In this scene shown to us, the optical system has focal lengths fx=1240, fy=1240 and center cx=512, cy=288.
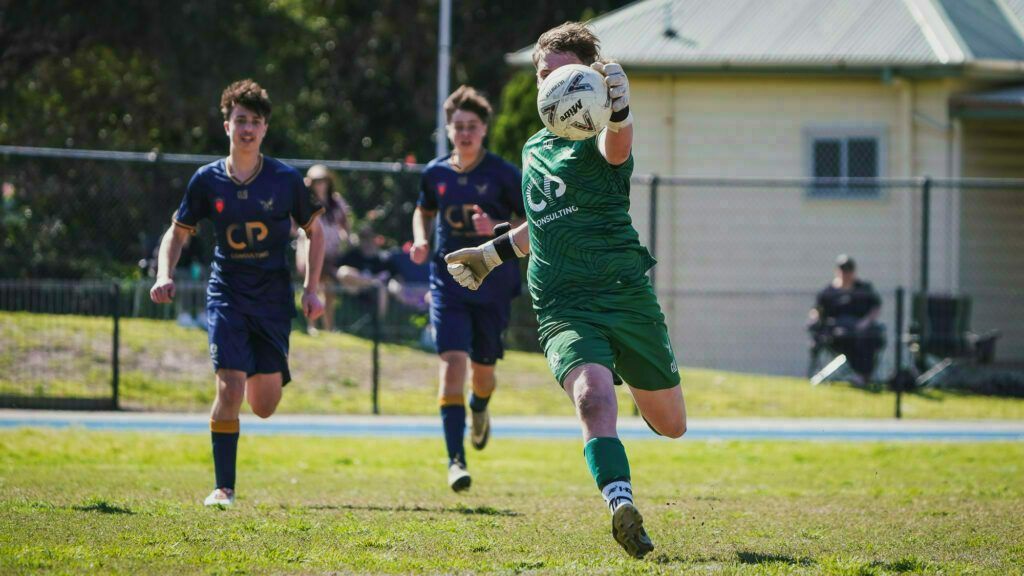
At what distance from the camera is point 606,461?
16.5 ft

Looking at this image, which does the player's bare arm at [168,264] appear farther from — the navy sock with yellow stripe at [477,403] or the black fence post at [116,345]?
the black fence post at [116,345]

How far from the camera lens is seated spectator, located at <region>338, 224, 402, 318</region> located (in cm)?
1482

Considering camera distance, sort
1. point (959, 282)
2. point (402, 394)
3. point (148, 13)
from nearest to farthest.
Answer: point (402, 394) → point (959, 282) → point (148, 13)

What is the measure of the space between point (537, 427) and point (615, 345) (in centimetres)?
733

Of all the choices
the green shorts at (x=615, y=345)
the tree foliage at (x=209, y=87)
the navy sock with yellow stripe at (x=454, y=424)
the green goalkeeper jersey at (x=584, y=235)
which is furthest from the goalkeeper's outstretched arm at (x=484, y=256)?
the tree foliage at (x=209, y=87)

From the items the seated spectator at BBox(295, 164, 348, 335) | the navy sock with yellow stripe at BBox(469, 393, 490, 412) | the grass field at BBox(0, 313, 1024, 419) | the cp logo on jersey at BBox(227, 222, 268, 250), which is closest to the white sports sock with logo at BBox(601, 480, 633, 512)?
the cp logo on jersey at BBox(227, 222, 268, 250)

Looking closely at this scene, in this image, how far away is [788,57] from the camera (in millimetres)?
17922

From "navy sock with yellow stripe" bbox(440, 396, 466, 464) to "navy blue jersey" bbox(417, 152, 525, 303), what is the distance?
2.24 ft

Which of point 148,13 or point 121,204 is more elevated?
point 148,13

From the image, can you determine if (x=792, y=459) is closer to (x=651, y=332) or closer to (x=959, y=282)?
(x=651, y=332)

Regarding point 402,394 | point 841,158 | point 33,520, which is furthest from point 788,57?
point 33,520

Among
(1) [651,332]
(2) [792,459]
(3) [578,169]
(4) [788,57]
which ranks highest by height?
(4) [788,57]

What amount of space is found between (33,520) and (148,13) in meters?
22.3

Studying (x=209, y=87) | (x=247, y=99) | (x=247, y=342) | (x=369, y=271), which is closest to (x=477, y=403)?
(x=247, y=342)
